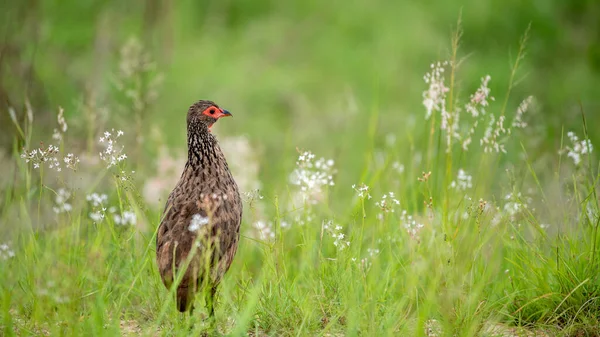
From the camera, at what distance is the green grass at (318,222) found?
4.11 metres

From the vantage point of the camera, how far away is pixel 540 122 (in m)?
7.38

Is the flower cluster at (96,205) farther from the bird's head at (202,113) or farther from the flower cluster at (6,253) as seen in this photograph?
the bird's head at (202,113)

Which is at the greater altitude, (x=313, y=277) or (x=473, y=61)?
(x=473, y=61)

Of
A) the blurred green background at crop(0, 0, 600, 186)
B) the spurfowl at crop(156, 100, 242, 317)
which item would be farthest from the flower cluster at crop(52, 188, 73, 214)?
the blurred green background at crop(0, 0, 600, 186)

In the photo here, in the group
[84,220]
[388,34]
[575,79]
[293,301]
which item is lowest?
[293,301]

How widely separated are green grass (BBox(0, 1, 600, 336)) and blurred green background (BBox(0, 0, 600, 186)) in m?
0.07

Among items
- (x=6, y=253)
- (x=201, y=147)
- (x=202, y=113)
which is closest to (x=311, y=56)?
(x=202, y=113)

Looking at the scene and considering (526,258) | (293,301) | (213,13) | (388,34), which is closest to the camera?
(293,301)

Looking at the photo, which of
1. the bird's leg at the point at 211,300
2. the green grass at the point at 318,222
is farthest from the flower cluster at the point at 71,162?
the bird's leg at the point at 211,300

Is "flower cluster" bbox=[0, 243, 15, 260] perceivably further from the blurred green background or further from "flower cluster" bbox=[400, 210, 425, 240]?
the blurred green background

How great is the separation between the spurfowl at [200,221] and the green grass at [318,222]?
138 mm

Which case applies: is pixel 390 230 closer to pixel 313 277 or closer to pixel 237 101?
pixel 313 277

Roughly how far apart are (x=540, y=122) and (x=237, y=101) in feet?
19.5

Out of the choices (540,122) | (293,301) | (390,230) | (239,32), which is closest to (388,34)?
(239,32)
